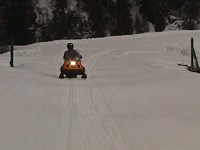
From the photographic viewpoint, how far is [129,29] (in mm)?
44000

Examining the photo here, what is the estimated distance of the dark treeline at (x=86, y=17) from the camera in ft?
132

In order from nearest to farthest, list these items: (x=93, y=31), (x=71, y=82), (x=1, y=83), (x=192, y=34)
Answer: (x=1, y=83) → (x=71, y=82) → (x=192, y=34) → (x=93, y=31)

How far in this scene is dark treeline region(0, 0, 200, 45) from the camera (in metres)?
40.3

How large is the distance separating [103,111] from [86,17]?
3517 centimetres

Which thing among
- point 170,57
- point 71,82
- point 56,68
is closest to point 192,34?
point 170,57

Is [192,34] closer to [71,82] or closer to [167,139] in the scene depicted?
[71,82]

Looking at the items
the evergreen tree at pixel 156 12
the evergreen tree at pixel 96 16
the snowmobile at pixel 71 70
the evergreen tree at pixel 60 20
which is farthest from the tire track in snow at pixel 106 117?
the evergreen tree at pixel 156 12

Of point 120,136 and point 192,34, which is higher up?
point 192,34

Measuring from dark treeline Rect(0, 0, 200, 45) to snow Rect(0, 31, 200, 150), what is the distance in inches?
932

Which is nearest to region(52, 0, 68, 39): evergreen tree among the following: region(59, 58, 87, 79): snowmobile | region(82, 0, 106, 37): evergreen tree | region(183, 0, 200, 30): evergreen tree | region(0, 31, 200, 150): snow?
region(82, 0, 106, 37): evergreen tree

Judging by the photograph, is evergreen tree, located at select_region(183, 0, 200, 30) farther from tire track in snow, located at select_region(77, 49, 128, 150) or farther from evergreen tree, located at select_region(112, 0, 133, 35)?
tire track in snow, located at select_region(77, 49, 128, 150)

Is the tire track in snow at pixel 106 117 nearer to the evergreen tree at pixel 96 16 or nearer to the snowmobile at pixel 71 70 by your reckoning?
the snowmobile at pixel 71 70

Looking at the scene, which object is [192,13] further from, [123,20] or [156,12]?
[123,20]

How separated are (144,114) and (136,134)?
62.2 inches
